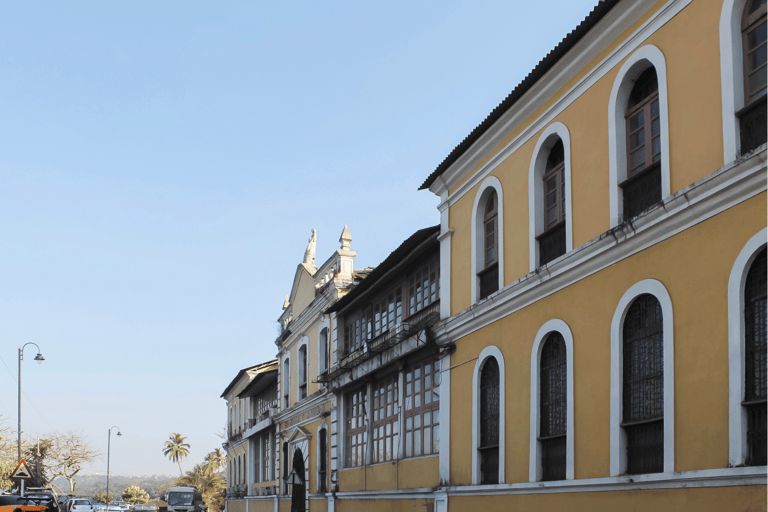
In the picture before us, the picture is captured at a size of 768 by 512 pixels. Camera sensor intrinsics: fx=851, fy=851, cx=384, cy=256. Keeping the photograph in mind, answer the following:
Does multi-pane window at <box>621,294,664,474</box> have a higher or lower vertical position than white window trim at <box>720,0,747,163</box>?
lower

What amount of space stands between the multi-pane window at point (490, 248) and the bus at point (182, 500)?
4444cm

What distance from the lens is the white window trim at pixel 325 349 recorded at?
27.8 m

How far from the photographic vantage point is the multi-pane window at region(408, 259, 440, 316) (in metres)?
19.4

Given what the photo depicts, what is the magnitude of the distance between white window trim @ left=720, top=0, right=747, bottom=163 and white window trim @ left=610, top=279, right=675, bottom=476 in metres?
2.05

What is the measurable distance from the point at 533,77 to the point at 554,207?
7.15 ft

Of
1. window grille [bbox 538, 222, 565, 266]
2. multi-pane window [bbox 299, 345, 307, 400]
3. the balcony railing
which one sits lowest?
multi-pane window [bbox 299, 345, 307, 400]

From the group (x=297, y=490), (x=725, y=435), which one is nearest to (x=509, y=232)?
(x=725, y=435)

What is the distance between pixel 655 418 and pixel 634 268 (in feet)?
6.57

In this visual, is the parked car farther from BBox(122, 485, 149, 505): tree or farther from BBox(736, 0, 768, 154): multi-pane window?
BBox(122, 485, 149, 505): tree

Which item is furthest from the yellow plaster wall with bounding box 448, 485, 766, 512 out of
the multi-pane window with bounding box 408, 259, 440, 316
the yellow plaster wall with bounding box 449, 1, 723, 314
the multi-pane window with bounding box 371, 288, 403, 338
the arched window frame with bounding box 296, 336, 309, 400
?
the arched window frame with bounding box 296, 336, 309, 400

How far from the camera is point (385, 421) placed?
2170 cm

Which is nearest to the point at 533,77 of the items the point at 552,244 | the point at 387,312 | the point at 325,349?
the point at 552,244

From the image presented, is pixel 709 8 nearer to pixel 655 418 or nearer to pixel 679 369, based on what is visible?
pixel 679 369

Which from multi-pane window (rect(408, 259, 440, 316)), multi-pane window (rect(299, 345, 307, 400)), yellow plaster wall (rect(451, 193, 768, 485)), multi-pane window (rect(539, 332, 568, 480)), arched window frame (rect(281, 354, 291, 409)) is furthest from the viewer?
arched window frame (rect(281, 354, 291, 409))
